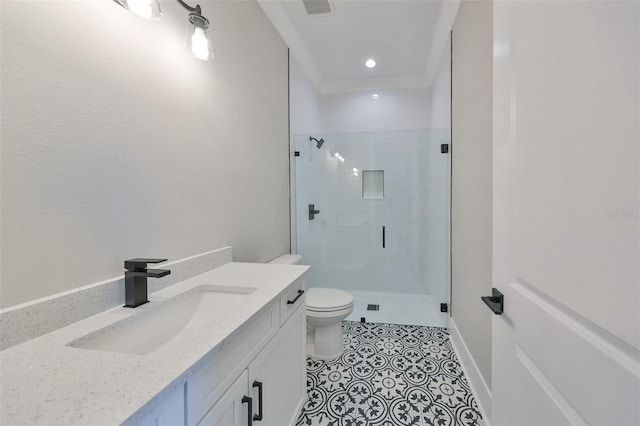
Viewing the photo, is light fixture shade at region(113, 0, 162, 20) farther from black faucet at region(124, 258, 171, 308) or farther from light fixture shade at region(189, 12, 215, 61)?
black faucet at region(124, 258, 171, 308)

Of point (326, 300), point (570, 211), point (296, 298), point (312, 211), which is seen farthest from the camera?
point (312, 211)

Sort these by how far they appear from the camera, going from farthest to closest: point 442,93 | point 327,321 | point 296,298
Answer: point 442,93, point 327,321, point 296,298

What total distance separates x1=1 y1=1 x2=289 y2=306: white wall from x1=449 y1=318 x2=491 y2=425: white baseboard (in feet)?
5.33

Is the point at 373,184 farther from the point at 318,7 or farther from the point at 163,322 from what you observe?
the point at 163,322

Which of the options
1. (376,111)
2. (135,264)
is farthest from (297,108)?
(135,264)

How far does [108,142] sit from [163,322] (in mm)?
666

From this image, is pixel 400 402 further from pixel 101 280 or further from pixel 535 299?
pixel 101 280

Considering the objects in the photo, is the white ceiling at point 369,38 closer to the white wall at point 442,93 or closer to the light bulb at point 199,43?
the white wall at point 442,93

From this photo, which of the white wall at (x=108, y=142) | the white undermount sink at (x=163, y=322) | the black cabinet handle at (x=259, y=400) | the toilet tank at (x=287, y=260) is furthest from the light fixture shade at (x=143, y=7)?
the toilet tank at (x=287, y=260)

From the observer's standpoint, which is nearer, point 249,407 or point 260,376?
point 249,407

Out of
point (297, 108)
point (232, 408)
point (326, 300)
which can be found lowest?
point (326, 300)

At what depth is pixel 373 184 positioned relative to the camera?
10.1ft

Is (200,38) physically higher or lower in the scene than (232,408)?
higher

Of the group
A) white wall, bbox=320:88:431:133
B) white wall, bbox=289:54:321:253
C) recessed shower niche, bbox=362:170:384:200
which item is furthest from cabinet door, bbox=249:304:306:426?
white wall, bbox=320:88:431:133
